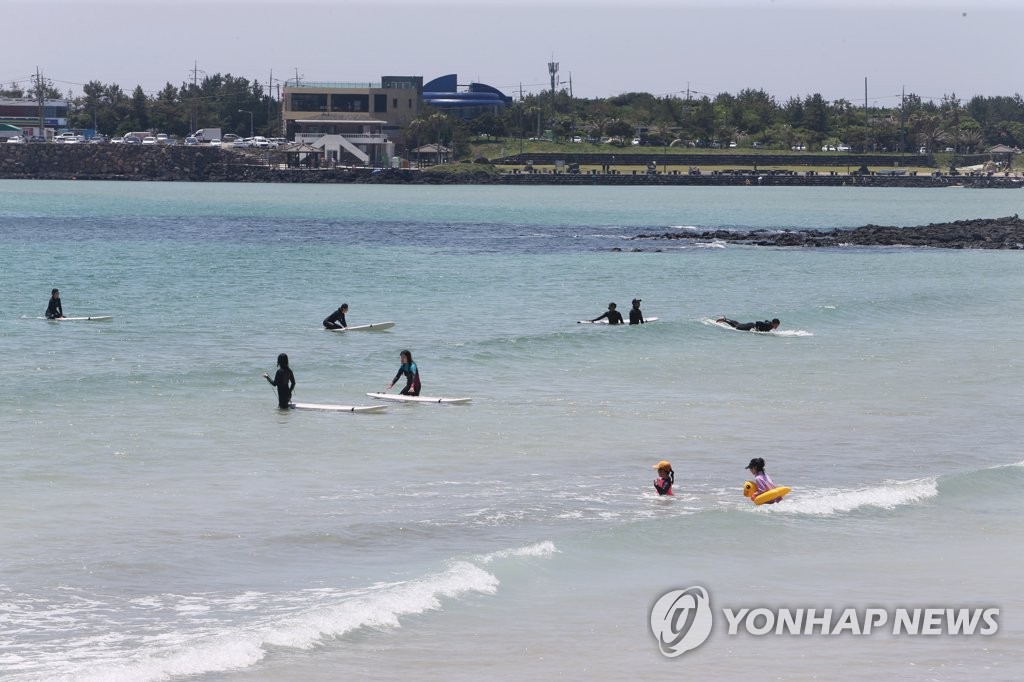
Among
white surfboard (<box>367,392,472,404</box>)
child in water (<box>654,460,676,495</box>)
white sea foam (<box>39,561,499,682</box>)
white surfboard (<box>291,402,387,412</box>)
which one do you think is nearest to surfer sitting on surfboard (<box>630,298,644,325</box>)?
white surfboard (<box>367,392,472,404</box>)

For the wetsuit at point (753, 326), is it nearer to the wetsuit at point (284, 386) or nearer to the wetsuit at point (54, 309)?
the wetsuit at point (284, 386)

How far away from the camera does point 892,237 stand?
8531cm

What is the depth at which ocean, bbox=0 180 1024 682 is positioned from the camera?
13.5 metres

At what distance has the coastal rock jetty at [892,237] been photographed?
82.3 meters

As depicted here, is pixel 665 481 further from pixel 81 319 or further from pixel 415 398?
pixel 81 319

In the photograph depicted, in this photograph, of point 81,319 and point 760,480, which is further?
point 81,319

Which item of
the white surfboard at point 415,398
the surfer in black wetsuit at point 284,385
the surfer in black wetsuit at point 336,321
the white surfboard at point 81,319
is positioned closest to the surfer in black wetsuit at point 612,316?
the surfer in black wetsuit at point 336,321

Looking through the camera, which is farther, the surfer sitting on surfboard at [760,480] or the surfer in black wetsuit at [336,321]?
the surfer in black wetsuit at [336,321]

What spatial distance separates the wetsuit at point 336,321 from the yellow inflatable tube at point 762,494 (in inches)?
834

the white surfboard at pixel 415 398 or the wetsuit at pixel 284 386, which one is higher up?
the wetsuit at pixel 284 386

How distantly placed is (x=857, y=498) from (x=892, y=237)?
69.2 metres

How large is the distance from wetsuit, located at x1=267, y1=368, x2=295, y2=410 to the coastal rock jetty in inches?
2343

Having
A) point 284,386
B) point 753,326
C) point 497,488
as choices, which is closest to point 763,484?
point 497,488

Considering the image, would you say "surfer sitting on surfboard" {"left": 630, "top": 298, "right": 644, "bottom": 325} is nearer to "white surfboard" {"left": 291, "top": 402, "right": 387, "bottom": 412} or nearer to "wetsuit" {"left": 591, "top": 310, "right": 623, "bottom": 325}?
"wetsuit" {"left": 591, "top": 310, "right": 623, "bottom": 325}
